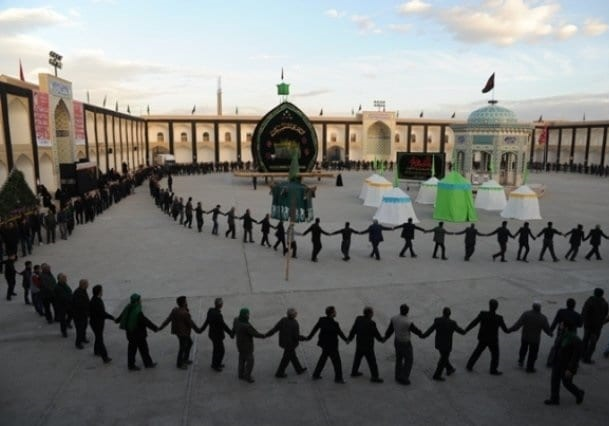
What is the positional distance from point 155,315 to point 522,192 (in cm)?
1779

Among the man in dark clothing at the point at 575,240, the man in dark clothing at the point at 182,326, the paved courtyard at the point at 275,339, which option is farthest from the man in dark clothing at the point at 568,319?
the man in dark clothing at the point at 575,240

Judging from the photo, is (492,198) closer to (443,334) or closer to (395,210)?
(395,210)

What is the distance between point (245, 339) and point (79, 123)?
27154 millimetres

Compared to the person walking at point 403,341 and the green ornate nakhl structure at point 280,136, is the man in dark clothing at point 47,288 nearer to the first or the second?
the person walking at point 403,341

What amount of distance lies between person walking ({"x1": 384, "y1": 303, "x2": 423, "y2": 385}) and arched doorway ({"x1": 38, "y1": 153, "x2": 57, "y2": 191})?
75.7ft

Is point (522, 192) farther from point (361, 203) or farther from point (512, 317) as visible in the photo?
point (512, 317)

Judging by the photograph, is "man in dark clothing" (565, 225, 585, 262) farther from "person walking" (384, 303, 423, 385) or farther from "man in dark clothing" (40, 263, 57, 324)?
"man in dark clothing" (40, 263, 57, 324)

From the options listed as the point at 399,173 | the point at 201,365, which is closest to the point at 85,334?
the point at 201,365

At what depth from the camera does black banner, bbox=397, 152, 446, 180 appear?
27.9 m

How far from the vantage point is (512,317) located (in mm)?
9438

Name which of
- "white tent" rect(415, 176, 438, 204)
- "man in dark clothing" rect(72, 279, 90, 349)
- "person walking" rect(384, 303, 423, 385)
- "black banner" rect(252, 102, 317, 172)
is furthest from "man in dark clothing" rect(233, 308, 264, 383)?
"black banner" rect(252, 102, 317, 172)

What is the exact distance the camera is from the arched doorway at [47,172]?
24516 millimetres

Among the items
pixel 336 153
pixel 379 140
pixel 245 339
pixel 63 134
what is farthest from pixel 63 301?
pixel 379 140

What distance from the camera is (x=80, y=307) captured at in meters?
7.48
